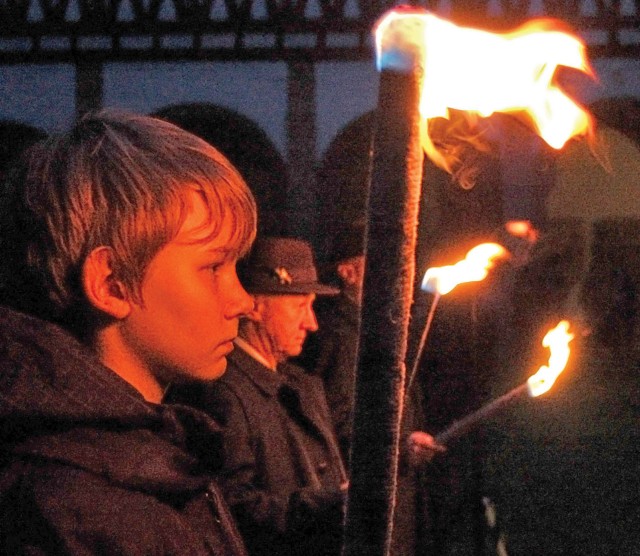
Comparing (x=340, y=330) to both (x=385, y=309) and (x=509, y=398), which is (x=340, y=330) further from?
(x=385, y=309)

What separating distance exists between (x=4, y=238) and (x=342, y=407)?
7.73 feet

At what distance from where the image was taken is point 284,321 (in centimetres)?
305

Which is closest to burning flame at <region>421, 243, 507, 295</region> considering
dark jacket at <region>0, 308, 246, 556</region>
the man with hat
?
the man with hat

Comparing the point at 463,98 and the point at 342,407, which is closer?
the point at 463,98

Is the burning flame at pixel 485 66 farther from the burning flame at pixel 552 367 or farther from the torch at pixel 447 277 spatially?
the burning flame at pixel 552 367

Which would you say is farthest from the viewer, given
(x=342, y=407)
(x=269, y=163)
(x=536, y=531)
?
(x=269, y=163)

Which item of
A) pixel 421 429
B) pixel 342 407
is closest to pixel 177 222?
pixel 342 407

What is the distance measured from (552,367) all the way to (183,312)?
129 cm

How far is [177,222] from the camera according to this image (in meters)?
1.22

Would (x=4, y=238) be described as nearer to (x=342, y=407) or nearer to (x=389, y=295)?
(x=389, y=295)

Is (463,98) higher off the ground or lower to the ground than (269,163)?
higher

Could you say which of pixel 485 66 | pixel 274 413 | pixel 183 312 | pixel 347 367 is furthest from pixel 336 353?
pixel 485 66

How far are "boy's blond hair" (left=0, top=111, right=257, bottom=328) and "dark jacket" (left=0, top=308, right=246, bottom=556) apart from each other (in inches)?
2.3

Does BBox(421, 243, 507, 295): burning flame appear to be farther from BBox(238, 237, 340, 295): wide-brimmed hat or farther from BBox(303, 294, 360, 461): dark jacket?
BBox(303, 294, 360, 461): dark jacket
